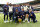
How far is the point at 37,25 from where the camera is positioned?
4176 millimetres

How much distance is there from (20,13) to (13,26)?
0.83 metres

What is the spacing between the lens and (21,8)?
14.9 ft

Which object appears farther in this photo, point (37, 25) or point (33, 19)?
point (33, 19)

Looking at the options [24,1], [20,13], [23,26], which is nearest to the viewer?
[23,26]

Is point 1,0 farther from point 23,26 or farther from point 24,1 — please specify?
point 23,26

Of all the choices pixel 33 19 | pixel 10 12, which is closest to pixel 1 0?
pixel 10 12

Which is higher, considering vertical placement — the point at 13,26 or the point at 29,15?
the point at 29,15

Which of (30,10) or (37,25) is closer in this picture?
(37,25)

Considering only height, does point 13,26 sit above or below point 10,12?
below

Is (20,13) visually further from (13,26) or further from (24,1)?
(24,1)

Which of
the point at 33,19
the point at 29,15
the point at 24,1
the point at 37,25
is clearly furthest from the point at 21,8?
the point at 24,1

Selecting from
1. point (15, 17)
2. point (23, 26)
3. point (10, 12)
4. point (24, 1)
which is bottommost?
point (23, 26)

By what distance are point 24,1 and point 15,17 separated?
453 cm

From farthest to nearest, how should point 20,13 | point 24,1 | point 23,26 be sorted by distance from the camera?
point 24,1 < point 20,13 < point 23,26
